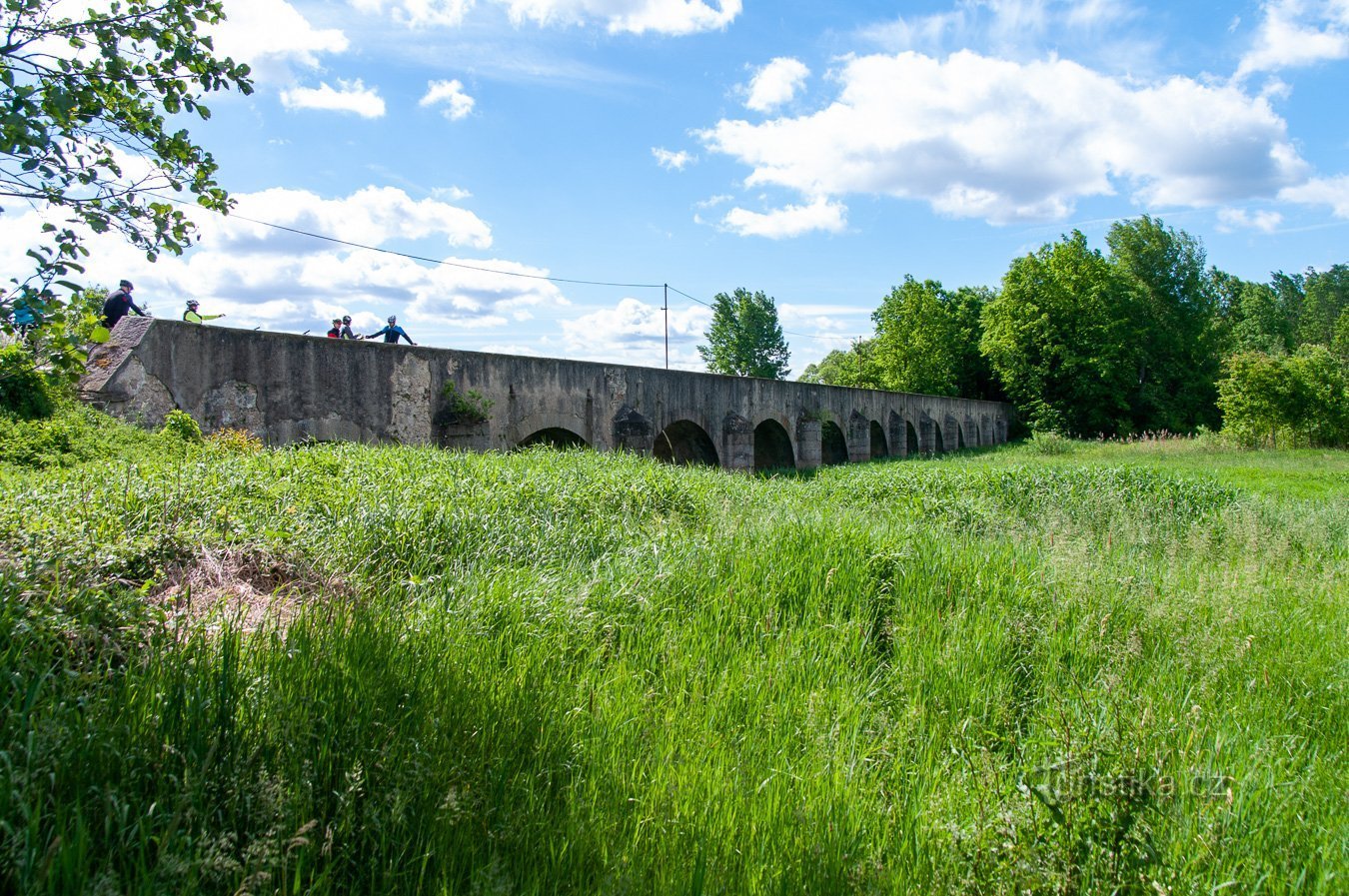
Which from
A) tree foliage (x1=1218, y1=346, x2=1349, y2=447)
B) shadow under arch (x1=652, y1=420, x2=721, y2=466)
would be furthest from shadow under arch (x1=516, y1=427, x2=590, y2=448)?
tree foliage (x1=1218, y1=346, x2=1349, y2=447)

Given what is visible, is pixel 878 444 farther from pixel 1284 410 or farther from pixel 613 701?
pixel 613 701

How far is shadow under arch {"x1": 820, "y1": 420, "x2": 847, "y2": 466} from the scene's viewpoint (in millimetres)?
25573

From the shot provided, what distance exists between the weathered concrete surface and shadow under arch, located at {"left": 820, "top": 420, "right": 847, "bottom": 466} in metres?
5.34

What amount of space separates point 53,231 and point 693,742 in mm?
2749

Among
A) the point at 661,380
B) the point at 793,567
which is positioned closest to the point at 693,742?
the point at 793,567

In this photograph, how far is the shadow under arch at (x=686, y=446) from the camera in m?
17.7

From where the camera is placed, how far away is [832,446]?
26.3 m

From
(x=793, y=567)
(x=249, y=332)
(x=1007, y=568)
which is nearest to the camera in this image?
(x=793, y=567)

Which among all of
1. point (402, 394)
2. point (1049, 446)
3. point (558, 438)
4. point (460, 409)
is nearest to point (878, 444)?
point (1049, 446)

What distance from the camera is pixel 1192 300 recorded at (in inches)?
1719

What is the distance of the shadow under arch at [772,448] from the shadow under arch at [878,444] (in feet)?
25.5

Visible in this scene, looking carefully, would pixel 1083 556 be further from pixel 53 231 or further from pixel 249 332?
pixel 249 332

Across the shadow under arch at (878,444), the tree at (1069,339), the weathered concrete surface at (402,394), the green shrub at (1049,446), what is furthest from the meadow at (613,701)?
the tree at (1069,339)

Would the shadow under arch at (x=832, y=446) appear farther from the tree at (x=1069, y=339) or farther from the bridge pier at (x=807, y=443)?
the tree at (x=1069, y=339)
